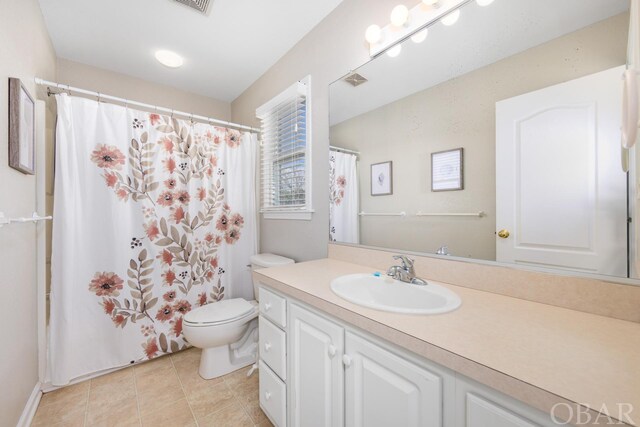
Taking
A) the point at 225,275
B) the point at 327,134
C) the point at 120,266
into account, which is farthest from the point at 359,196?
the point at 120,266

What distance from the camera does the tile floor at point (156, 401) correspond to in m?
1.35

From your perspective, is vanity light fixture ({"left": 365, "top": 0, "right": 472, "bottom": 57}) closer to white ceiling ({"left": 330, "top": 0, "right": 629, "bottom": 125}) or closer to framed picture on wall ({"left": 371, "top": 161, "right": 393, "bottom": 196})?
white ceiling ({"left": 330, "top": 0, "right": 629, "bottom": 125})

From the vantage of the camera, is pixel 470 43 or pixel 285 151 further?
pixel 285 151

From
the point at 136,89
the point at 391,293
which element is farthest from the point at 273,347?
the point at 136,89

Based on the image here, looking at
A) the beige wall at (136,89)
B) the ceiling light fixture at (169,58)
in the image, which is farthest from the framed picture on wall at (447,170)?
the beige wall at (136,89)

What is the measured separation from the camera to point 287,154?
6.57 feet

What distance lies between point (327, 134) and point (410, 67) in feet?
1.99

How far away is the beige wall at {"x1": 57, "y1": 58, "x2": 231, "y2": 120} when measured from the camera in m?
2.11

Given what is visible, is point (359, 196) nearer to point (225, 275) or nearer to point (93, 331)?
point (225, 275)

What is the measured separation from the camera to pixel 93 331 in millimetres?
1665

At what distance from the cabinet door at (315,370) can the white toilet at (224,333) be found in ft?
2.49

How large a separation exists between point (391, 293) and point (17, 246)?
1.80 meters

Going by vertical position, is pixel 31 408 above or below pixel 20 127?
below

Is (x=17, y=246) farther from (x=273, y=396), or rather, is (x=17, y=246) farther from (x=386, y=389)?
(x=386, y=389)
